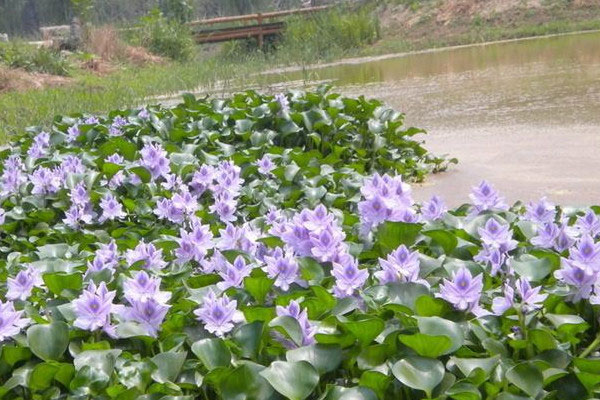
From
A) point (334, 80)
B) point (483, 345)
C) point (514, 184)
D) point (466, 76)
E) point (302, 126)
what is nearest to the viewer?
point (483, 345)

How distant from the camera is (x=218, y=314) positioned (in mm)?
1636

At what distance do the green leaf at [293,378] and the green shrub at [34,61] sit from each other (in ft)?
45.0

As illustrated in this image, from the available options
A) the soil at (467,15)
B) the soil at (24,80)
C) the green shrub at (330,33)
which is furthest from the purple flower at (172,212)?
the soil at (467,15)

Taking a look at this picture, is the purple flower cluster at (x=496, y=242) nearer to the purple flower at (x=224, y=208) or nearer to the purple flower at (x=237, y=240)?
the purple flower at (x=237, y=240)

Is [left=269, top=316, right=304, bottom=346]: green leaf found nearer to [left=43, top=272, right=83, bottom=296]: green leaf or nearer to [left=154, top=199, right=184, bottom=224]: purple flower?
[left=43, top=272, right=83, bottom=296]: green leaf

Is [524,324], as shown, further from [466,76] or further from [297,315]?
[466,76]

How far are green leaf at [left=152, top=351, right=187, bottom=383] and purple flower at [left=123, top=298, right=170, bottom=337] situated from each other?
0.47 ft

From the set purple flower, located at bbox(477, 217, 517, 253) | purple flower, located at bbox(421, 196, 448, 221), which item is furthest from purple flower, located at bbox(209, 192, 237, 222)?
purple flower, located at bbox(477, 217, 517, 253)

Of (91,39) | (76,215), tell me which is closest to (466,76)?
(76,215)

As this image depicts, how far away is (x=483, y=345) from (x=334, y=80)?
10777 millimetres

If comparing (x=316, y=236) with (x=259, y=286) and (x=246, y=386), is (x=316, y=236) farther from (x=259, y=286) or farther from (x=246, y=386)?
(x=246, y=386)

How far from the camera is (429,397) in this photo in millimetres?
1385

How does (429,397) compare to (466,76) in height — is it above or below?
above

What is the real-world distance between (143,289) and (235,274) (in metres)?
0.21
